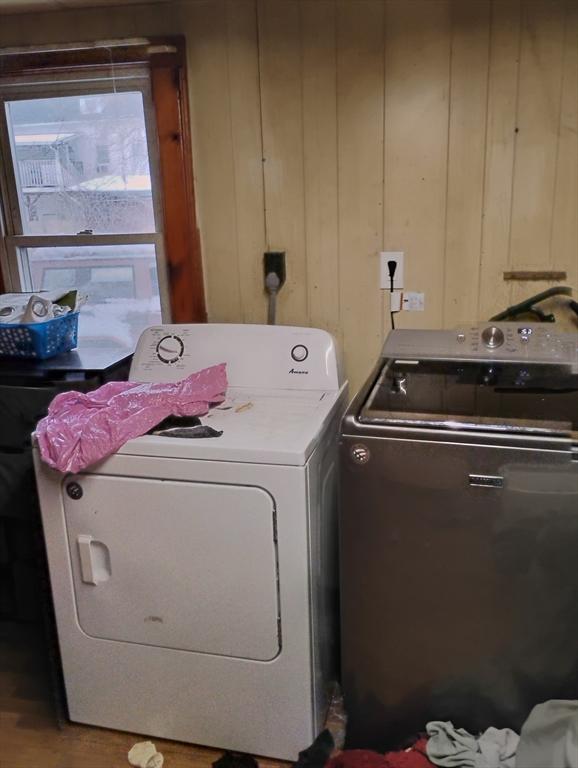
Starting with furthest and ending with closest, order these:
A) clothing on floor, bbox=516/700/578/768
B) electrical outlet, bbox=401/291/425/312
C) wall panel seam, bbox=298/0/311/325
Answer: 1. electrical outlet, bbox=401/291/425/312
2. wall panel seam, bbox=298/0/311/325
3. clothing on floor, bbox=516/700/578/768

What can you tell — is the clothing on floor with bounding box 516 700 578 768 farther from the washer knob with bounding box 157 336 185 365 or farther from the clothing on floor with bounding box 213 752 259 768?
the washer knob with bounding box 157 336 185 365

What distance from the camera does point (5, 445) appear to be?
1.85 meters

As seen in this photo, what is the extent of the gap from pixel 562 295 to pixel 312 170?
0.88 metres

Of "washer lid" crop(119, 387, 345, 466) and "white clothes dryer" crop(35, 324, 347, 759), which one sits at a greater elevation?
"washer lid" crop(119, 387, 345, 466)

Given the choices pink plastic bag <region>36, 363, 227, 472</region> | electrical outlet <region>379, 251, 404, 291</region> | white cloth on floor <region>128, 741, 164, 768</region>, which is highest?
electrical outlet <region>379, 251, 404, 291</region>

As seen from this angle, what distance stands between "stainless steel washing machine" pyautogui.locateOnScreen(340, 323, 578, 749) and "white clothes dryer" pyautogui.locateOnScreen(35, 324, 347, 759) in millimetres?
134

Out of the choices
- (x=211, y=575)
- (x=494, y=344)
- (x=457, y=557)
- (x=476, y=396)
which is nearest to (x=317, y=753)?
(x=211, y=575)

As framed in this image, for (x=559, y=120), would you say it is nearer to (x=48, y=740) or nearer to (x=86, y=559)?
(x=86, y=559)

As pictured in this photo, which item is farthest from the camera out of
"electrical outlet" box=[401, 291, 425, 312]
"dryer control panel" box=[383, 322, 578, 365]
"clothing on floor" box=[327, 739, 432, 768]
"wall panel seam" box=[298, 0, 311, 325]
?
"electrical outlet" box=[401, 291, 425, 312]

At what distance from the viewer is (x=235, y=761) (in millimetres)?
1687

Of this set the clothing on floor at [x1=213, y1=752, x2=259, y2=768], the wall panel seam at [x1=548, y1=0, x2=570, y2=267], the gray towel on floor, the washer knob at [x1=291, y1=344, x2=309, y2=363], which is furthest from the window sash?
the gray towel on floor

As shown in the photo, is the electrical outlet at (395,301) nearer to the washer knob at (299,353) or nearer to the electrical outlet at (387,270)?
the electrical outlet at (387,270)

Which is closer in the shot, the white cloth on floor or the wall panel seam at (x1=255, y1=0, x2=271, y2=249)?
the white cloth on floor

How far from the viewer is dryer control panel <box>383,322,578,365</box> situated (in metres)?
1.78
